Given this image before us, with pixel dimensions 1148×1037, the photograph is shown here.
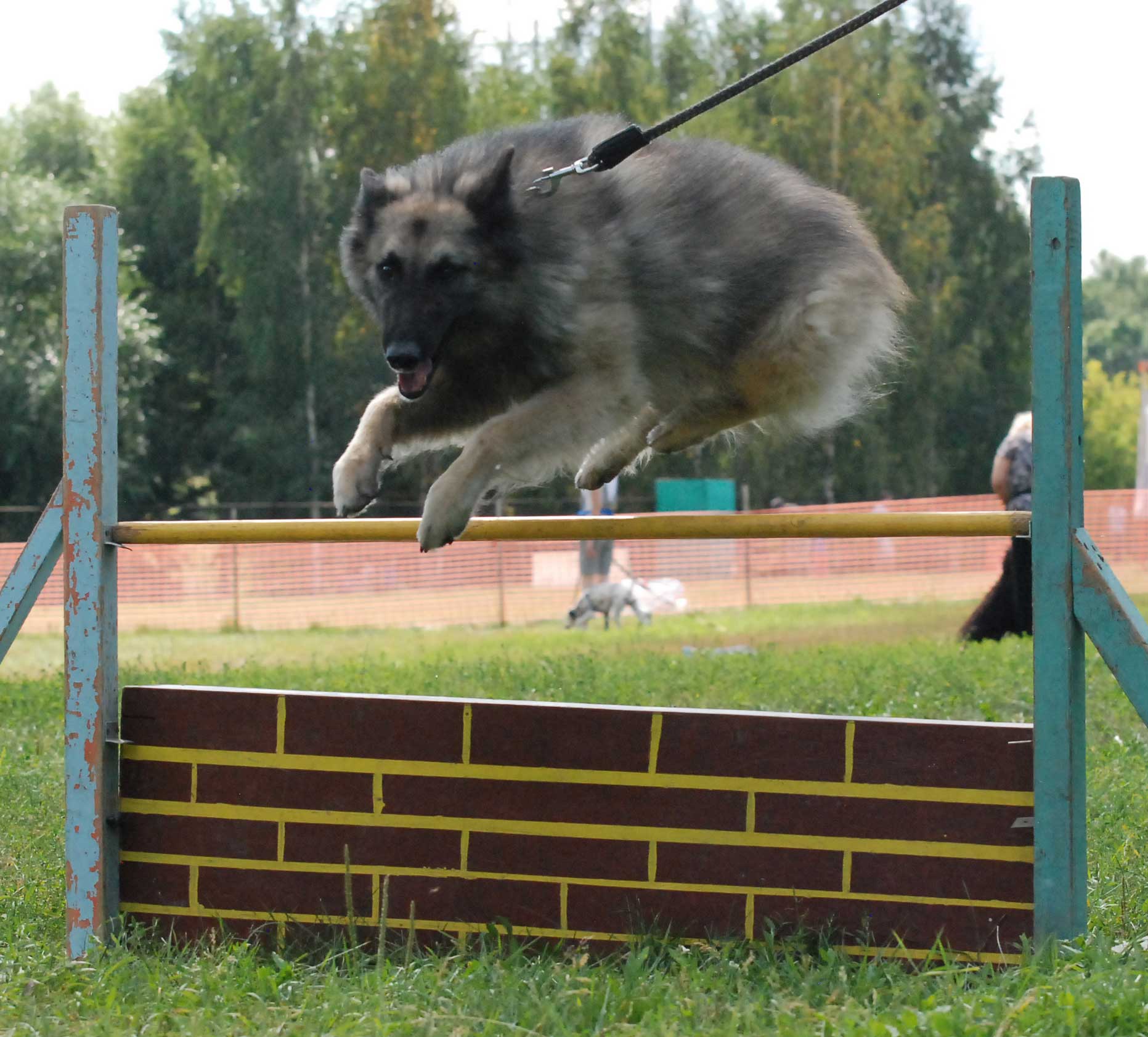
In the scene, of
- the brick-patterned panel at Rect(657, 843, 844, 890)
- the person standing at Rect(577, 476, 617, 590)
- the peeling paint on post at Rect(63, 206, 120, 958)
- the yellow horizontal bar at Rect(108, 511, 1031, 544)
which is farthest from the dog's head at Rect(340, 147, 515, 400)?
the person standing at Rect(577, 476, 617, 590)

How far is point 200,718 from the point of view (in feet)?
12.7

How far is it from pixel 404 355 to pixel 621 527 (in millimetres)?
721

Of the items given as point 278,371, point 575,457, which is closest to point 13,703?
point 575,457

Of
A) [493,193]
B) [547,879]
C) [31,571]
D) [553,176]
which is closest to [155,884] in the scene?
[31,571]

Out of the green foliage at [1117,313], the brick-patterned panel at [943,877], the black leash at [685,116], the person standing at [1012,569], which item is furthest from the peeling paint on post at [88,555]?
the green foliage at [1117,313]

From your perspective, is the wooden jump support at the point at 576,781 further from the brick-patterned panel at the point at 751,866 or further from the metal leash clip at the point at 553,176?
the metal leash clip at the point at 553,176

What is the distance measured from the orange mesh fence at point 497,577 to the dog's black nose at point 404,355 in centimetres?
1344

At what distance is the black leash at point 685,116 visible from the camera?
339 centimetres

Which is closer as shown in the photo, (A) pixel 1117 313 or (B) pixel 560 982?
(B) pixel 560 982

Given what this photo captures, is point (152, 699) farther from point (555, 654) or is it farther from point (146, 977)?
point (555, 654)

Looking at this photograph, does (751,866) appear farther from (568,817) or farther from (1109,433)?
(1109,433)

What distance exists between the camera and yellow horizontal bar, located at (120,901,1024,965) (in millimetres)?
3365

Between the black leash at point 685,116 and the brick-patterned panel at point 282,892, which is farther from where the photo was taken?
the brick-patterned panel at point 282,892

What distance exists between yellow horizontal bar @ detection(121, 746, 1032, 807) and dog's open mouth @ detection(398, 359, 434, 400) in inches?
39.4
